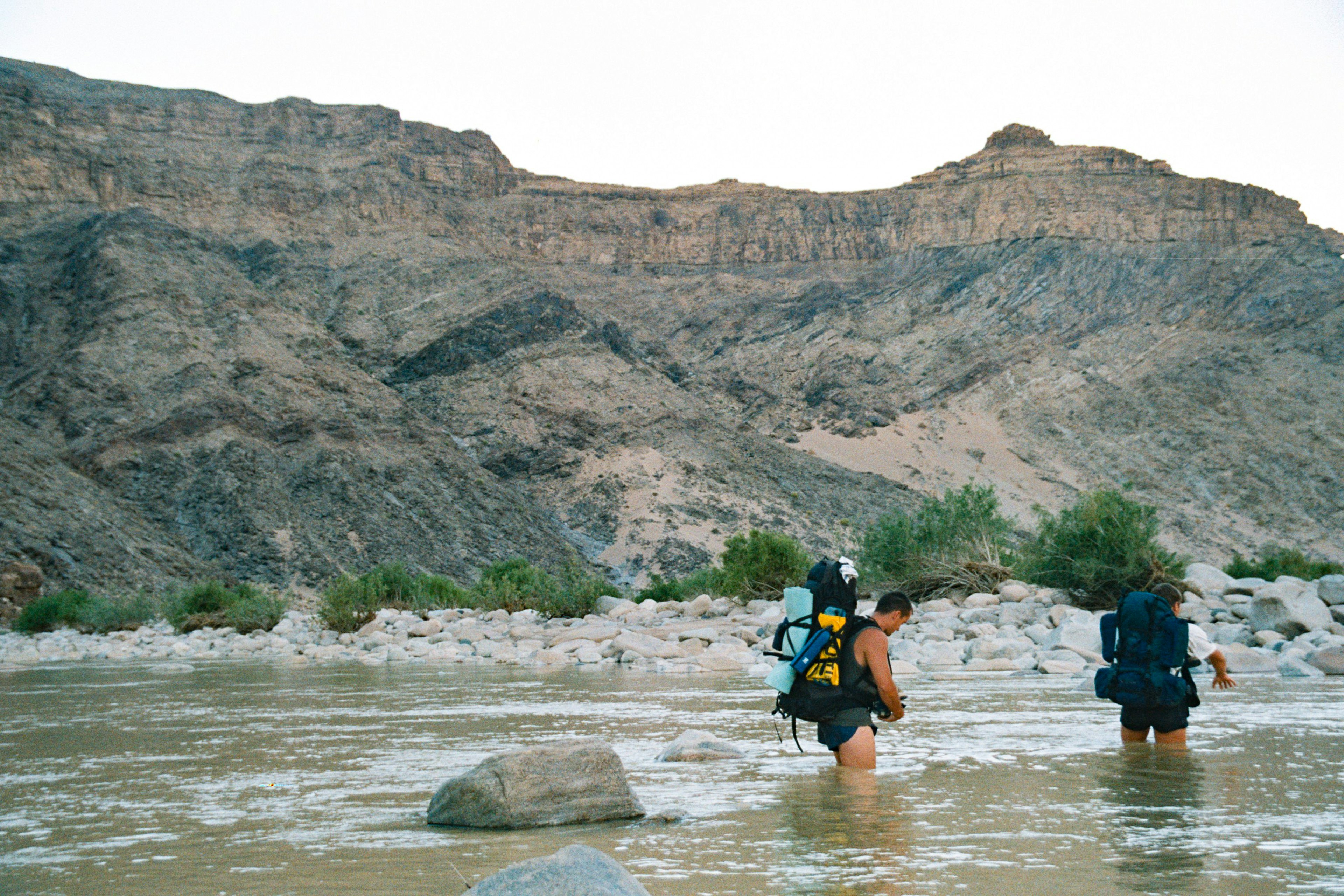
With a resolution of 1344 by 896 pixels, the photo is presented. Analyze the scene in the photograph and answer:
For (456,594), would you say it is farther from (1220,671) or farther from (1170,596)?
(1170,596)

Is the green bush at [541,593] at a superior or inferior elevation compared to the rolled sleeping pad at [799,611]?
inferior

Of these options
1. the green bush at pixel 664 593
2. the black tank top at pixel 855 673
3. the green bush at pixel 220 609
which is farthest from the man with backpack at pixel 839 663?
the green bush at pixel 664 593

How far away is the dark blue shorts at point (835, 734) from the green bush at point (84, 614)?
2322 centimetres

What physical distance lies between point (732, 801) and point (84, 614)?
970 inches

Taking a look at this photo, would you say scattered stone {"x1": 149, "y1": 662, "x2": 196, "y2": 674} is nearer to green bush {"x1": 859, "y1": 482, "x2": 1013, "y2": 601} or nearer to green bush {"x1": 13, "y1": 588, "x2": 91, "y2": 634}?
green bush {"x1": 859, "y1": 482, "x2": 1013, "y2": 601}

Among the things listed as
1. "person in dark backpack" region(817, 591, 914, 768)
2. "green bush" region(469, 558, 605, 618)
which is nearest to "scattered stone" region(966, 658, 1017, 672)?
"person in dark backpack" region(817, 591, 914, 768)

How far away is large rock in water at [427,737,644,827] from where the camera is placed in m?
5.14

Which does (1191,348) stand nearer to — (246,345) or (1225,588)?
(246,345)

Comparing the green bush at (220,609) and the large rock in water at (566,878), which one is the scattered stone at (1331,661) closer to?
the large rock in water at (566,878)

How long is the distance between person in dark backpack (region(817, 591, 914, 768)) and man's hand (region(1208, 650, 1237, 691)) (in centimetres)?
244

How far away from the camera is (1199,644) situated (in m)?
9.59

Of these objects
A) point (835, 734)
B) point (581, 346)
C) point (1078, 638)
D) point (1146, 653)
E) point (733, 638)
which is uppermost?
point (581, 346)

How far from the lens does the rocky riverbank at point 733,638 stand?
12.3m

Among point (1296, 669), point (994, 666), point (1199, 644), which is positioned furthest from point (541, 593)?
point (1199, 644)
